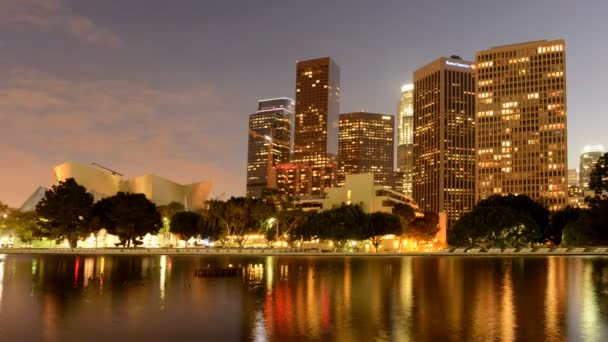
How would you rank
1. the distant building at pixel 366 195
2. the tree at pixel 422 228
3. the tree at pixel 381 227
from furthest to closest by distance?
1. the distant building at pixel 366 195
2. the tree at pixel 422 228
3. the tree at pixel 381 227

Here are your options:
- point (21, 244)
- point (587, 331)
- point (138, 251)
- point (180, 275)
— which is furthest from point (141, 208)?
point (587, 331)

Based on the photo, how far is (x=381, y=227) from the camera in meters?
115

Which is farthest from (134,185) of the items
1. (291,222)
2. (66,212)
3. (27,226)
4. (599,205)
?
(599,205)

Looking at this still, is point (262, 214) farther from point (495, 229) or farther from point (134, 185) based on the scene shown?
point (134, 185)

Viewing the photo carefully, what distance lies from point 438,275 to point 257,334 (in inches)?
1185

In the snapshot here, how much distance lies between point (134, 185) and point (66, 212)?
6645cm

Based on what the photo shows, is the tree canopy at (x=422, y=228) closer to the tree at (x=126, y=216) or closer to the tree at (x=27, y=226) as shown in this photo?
the tree at (x=126, y=216)

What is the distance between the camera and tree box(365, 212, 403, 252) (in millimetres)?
113375

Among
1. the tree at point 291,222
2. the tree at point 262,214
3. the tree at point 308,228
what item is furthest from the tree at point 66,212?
the tree at point 308,228

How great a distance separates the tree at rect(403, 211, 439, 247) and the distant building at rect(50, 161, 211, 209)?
236ft

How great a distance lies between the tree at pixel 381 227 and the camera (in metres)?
113

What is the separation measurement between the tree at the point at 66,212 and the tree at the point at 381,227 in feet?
180

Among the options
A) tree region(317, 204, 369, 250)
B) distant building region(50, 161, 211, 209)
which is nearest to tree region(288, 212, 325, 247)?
tree region(317, 204, 369, 250)

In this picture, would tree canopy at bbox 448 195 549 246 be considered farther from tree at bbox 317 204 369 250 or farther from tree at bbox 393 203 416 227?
tree at bbox 393 203 416 227
